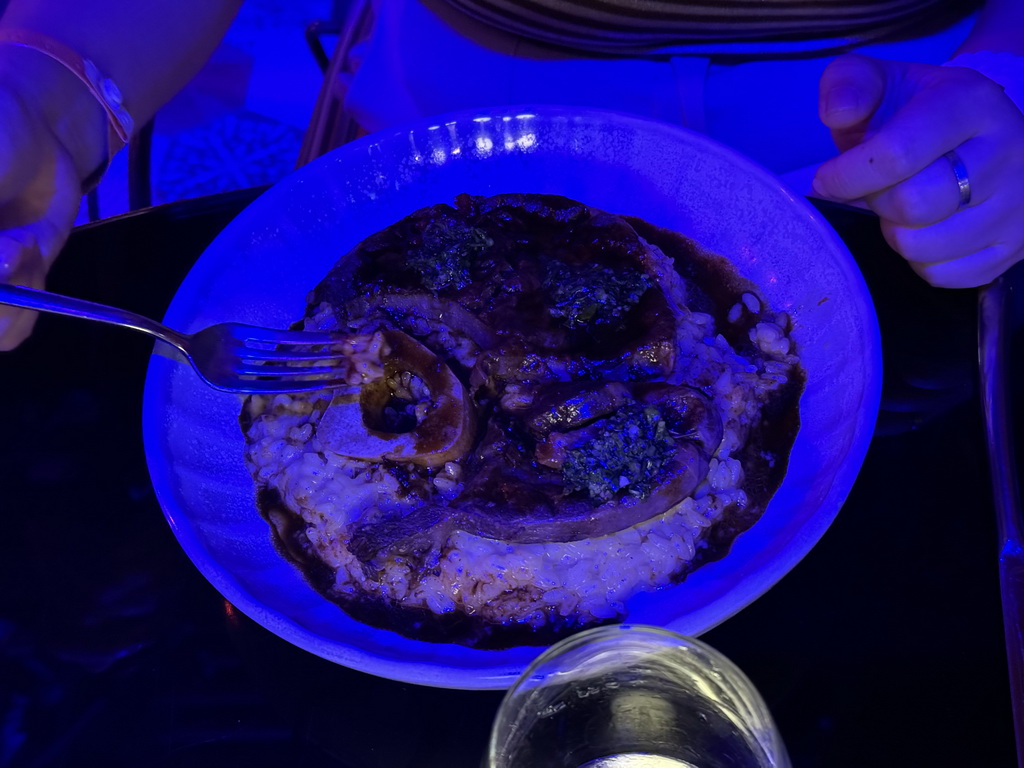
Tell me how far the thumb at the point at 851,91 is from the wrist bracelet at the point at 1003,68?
58 cm

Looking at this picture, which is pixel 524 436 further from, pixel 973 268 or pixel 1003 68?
pixel 1003 68

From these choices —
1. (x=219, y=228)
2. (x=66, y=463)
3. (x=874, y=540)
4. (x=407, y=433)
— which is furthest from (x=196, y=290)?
(x=874, y=540)

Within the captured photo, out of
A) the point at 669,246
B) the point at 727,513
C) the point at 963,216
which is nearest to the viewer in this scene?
the point at 727,513

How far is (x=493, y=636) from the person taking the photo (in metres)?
1.88

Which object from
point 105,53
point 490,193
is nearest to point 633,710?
point 490,193

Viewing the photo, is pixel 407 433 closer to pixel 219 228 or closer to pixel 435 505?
pixel 435 505

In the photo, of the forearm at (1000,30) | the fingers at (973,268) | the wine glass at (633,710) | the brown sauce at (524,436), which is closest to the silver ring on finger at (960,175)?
the fingers at (973,268)

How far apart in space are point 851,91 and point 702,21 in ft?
4.13

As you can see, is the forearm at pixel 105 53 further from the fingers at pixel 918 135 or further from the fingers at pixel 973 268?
the fingers at pixel 973 268

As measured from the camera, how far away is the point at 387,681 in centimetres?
184

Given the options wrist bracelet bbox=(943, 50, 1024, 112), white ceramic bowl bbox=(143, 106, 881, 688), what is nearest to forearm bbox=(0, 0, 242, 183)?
white ceramic bowl bbox=(143, 106, 881, 688)

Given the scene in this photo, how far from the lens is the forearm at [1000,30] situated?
2.82 metres

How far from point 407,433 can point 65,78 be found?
2.07m

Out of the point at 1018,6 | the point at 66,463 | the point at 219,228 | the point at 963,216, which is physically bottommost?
the point at 66,463
